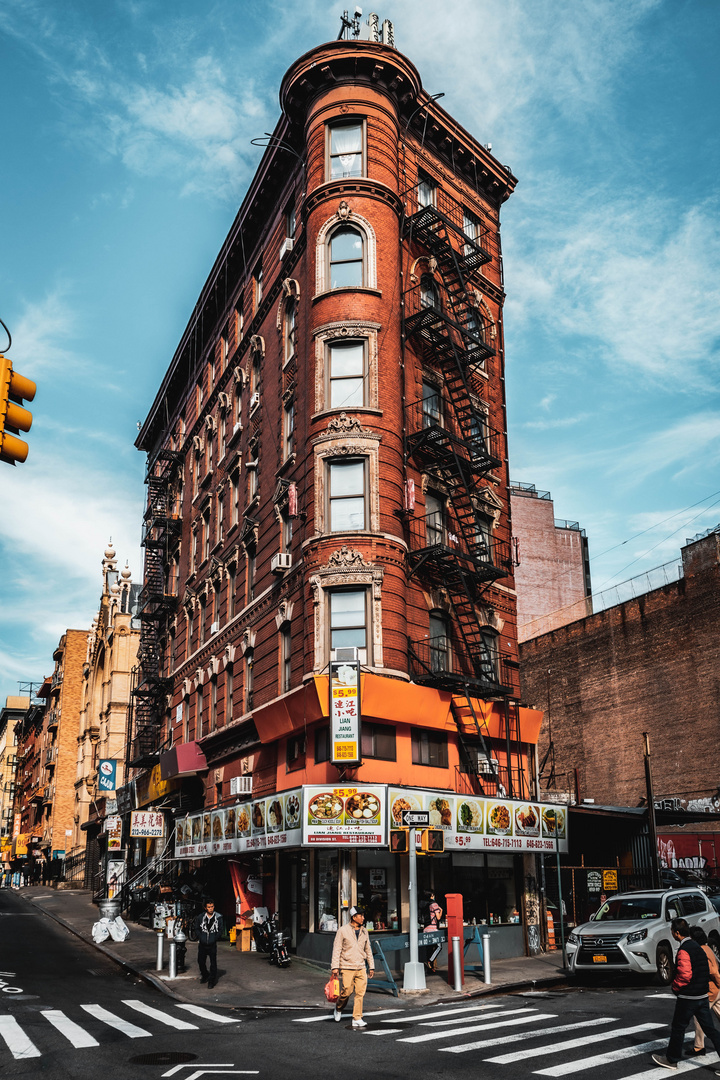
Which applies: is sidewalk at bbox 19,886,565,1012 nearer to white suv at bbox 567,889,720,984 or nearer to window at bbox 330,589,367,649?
white suv at bbox 567,889,720,984

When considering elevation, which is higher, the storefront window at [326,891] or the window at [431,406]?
the window at [431,406]

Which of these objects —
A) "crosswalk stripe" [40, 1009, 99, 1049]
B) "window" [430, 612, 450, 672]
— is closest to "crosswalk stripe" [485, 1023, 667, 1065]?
"crosswalk stripe" [40, 1009, 99, 1049]

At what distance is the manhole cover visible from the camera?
39.2 feet

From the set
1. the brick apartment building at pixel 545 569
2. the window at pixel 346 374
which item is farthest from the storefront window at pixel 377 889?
the brick apartment building at pixel 545 569

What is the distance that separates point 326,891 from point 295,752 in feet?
14.0

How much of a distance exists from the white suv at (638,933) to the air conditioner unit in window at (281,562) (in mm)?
12275

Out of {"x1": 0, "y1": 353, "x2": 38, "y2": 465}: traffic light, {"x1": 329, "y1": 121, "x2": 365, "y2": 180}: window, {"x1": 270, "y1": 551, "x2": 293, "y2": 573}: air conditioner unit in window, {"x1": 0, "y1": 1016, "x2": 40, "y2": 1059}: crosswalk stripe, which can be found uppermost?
{"x1": 329, "y1": 121, "x2": 365, "y2": 180}: window

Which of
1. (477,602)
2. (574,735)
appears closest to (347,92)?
(477,602)

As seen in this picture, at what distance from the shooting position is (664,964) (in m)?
19.5

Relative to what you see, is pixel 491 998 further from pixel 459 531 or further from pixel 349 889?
pixel 459 531

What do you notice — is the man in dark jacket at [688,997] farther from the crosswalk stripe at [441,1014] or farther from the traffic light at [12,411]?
the traffic light at [12,411]

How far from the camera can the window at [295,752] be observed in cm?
2536

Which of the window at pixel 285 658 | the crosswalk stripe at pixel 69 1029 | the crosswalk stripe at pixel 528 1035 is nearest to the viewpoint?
the crosswalk stripe at pixel 528 1035

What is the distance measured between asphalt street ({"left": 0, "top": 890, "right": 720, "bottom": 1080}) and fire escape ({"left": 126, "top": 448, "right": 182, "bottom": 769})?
23.9 metres
